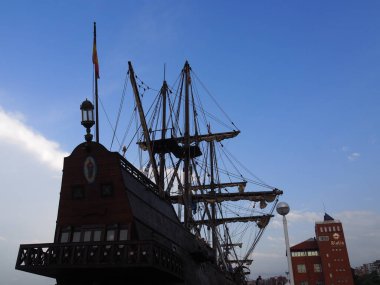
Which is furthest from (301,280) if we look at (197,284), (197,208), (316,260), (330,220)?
(197,284)

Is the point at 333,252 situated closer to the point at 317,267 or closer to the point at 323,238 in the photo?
the point at 323,238

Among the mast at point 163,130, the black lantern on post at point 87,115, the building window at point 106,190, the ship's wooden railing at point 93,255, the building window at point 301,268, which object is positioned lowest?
the ship's wooden railing at point 93,255

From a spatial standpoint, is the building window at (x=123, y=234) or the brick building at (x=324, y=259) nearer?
the building window at (x=123, y=234)

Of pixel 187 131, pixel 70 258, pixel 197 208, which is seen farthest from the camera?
pixel 197 208

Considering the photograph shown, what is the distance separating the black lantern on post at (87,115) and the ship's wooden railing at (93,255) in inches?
196

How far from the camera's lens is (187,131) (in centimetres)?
3319

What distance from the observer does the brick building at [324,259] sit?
254 ft

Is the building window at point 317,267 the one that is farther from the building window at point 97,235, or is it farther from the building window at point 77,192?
the building window at point 77,192

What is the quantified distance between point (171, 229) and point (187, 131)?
514 inches

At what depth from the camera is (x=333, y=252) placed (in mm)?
79375

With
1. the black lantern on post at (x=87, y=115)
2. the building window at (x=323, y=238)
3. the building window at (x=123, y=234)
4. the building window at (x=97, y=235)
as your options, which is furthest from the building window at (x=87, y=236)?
the building window at (x=323, y=238)

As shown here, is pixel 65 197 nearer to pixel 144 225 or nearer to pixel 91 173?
pixel 91 173

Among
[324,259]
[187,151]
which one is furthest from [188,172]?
[324,259]

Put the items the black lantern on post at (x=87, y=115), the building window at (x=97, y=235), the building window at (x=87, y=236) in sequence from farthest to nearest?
the black lantern on post at (x=87, y=115)
the building window at (x=87, y=236)
the building window at (x=97, y=235)
